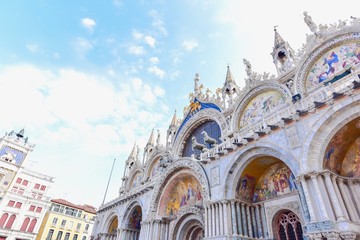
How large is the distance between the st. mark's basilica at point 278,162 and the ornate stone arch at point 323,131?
0.03 metres

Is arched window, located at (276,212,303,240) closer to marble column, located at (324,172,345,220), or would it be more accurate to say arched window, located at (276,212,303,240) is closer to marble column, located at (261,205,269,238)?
marble column, located at (261,205,269,238)

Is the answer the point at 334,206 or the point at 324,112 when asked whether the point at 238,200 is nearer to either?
the point at 334,206

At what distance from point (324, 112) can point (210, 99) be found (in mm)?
11084

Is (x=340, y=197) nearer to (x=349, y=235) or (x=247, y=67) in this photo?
(x=349, y=235)

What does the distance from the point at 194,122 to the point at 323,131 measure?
39.3 ft

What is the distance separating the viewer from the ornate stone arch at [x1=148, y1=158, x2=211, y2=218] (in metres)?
12.6

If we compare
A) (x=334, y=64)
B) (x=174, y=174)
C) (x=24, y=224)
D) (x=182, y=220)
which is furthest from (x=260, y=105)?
(x=24, y=224)

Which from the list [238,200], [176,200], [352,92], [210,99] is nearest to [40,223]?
[176,200]

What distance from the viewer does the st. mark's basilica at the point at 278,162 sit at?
7.64 m

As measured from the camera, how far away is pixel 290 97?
1222 cm

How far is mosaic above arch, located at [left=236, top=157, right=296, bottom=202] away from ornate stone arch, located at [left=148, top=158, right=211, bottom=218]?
2.03 m

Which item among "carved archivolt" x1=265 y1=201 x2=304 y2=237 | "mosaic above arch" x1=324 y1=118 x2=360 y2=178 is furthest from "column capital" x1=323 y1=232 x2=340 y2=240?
"carved archivolt" x1=265 y1=201 x2=304 y2=237

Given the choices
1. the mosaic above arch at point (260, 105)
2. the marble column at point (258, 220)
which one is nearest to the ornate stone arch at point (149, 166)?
the mosaic above arch at point (260, 105)

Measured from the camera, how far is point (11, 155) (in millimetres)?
32344
